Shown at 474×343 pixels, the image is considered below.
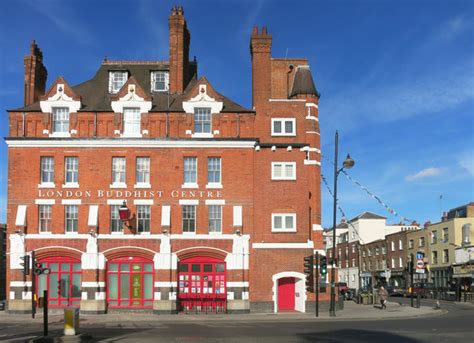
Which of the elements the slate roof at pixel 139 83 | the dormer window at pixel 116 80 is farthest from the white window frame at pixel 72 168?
→ the dormer window at pixel 116 80

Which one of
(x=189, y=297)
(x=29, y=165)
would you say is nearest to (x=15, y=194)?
(x=29, y=165)

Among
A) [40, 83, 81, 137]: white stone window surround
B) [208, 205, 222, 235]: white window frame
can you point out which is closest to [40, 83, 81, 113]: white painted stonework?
[40, 83, 81, 137]: white stone window surround

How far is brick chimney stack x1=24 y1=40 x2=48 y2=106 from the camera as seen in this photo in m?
43.1

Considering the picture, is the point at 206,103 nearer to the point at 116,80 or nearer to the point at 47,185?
the point at 116,80

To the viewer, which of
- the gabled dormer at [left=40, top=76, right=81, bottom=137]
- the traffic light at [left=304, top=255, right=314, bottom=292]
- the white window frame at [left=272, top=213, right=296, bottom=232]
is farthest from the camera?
the gabled dormer at [left=40, top=76, right=81, bottom=137]

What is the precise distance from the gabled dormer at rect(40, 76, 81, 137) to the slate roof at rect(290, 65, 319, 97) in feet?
50.5

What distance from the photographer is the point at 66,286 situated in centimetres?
3850

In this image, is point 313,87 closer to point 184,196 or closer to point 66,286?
point 184,196

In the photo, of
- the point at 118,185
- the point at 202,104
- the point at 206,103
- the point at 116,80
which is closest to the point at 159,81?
the point at 116,80

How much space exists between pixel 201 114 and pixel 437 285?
43.7 meters

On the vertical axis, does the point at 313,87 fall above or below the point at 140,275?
above

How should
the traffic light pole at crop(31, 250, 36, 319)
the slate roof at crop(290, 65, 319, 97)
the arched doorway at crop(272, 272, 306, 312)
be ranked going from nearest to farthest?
1. the traffic light pole at crop(31, 250, 36, 319)
2. the arched doorway at crop(272, 272, 306, 312)
3. the slate roof at crop(290, 65, 319, 97)

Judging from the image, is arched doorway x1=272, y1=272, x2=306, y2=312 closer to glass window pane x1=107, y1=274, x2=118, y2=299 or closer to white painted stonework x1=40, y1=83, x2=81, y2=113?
glass window pane x1=107, y1=274, x2=118, y2=299

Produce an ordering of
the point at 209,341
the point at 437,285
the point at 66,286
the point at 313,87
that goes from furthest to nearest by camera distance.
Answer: the point at 437,285 → the point at 313,87 → the point at 66,286 → the point at 209,341
